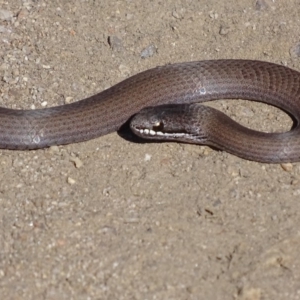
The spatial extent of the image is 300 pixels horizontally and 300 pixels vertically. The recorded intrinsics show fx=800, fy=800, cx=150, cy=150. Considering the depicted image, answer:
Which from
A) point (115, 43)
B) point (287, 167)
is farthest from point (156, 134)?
point (115, 43)

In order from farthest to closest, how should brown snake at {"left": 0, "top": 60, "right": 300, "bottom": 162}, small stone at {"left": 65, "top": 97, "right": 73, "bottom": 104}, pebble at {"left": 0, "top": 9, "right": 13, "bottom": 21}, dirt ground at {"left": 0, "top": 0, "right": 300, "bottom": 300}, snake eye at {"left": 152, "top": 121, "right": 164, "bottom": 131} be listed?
pebble at {"left": 0, "top": 9, "right": 13, "bottom": 21}
small stone at {"left": 65, "top": 97, "right": 73, "bottom": 104}
snake eye at {"left": 152, "top": 121, "right": 164, "bottom": 131}
brown snake at {"left": 0, "top": 60, "right": 300, "bottom": 162}
dirt ground at {"left": 0, "top": 0, "right": 300, "bottom": 300}

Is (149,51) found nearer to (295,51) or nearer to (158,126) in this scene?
(158,126)

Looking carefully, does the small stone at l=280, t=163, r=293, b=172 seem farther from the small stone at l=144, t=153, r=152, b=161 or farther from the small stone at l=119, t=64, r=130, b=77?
the small stone at l=119, t=64, r=130, b=77

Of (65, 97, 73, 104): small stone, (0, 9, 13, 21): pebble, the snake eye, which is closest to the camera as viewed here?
the snake eye

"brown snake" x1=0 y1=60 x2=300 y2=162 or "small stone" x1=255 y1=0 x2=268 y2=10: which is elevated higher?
"small stone" x1=255 y1=0 x2=268 y2=10

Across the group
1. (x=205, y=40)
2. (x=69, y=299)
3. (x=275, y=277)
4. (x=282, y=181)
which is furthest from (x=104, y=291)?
(x=205, y=40)

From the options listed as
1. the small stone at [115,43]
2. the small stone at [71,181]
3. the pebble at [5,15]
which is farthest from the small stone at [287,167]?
the pebble at [5,15]

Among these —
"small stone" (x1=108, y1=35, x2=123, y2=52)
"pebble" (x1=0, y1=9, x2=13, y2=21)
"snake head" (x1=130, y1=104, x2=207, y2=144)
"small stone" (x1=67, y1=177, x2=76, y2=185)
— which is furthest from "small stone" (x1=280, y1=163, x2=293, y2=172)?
"pebble" (x1=0, y1=9, x2=13, y2=21)
